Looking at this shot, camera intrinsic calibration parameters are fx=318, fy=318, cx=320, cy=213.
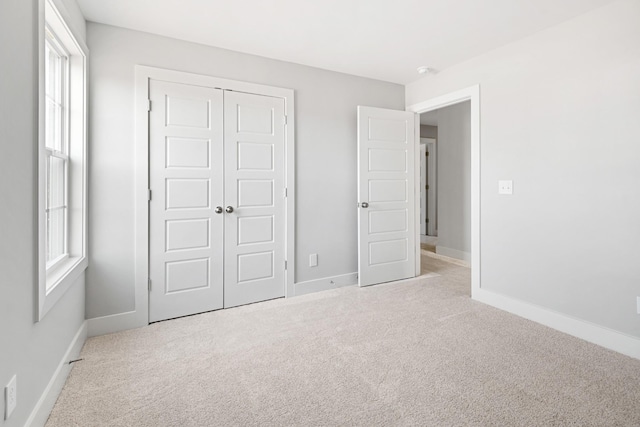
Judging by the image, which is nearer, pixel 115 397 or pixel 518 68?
pixel 115 397

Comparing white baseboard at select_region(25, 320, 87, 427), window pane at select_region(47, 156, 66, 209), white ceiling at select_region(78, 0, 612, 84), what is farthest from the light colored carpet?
white ceiling at select_region(78, 0, 612, 84)

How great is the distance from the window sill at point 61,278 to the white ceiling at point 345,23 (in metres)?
1.82

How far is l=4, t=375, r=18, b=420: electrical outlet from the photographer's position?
46.7 inches

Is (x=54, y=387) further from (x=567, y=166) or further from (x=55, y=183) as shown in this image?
(x=567, y=166)

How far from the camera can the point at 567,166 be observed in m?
2.50

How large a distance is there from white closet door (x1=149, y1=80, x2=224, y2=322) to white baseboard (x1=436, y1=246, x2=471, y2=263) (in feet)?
12.6

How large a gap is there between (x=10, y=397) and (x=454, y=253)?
17.4ft

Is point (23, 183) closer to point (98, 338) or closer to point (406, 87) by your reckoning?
point (98, 338)

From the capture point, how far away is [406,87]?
405cm

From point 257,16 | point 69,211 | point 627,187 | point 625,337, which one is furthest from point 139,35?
point 625,337

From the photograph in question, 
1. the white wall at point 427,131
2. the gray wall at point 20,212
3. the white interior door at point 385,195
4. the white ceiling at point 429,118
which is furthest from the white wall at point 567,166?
the white wall at point 427,131

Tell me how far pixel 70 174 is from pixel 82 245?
533 mm

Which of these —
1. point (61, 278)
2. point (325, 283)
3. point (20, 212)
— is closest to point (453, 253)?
point (325, 283)

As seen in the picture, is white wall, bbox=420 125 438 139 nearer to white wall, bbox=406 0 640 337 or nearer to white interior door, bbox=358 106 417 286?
white interior door, bbox=358 106 417 286
